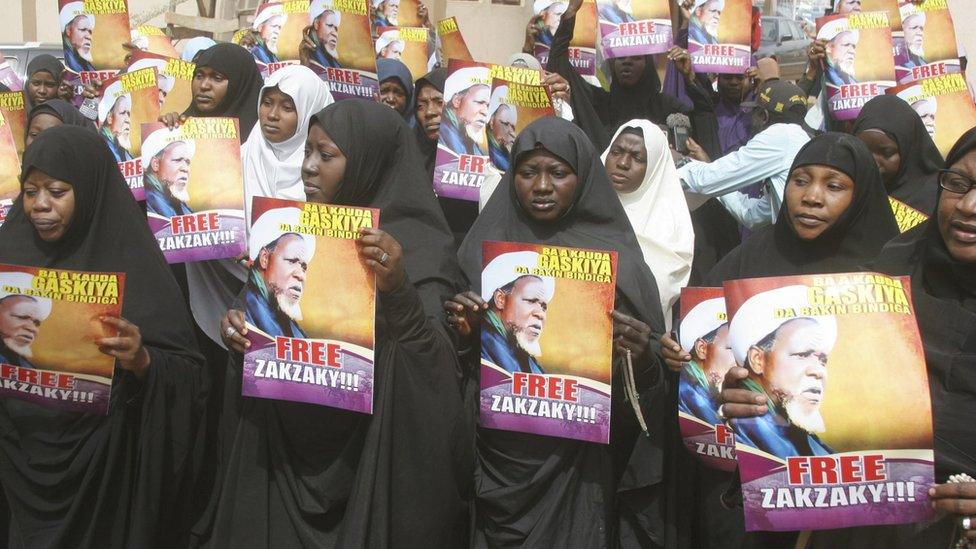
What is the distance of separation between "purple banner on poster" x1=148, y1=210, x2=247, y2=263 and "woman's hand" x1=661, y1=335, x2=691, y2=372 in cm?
191

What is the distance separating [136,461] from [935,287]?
105 inches

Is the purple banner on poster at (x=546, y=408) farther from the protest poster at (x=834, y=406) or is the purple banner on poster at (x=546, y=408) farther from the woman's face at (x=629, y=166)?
the woman's face at (x=629, y=166)

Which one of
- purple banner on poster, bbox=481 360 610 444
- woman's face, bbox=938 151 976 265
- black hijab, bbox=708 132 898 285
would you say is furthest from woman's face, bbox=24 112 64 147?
woman's face, bbox=938 151 976 265

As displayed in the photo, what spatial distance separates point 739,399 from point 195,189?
2.68 meters

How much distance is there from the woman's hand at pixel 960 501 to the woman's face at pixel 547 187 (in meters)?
1.58

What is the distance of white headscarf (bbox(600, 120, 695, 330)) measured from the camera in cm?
429

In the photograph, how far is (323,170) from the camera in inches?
138

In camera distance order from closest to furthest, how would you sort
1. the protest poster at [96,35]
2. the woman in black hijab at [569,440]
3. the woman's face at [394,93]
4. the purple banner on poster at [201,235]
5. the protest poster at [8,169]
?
1. the woman in black hijab at [569,440]
2. the purple banner on poster at [201,235]
3. the protest poster at [8,169]
4. the woman's face at [394,93]
5. the protest poster at [96,35]

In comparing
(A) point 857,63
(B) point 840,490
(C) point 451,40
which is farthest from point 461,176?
(B) point 840,490

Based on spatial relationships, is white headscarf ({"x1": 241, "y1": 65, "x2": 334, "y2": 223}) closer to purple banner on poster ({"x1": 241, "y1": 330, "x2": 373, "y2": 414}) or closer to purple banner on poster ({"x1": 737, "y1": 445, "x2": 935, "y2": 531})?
purple banner on poster ({"x1": 241, "y1": 330, "x2": 373, "y2": 414})

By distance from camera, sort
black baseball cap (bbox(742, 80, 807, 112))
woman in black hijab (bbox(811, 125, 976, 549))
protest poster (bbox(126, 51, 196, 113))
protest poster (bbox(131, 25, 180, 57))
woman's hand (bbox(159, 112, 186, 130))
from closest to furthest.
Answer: woman in black hijab (bbox(811, 125, 976, 549))
woman's hand (bbox(159, 112, 186, 130))
protest poster (bbox(126, 51, 196, 113))
black baseball cap (bbox(742, 80, 807, 112))
protest poster (bbox(131, 25, 180, 57))

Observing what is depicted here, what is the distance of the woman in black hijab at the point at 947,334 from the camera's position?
2.54m

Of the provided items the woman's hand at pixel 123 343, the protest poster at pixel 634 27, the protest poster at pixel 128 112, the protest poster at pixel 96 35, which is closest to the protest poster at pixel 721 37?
the protest poster at pixel 634 27

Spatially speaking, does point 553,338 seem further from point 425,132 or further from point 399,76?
point 399,76
